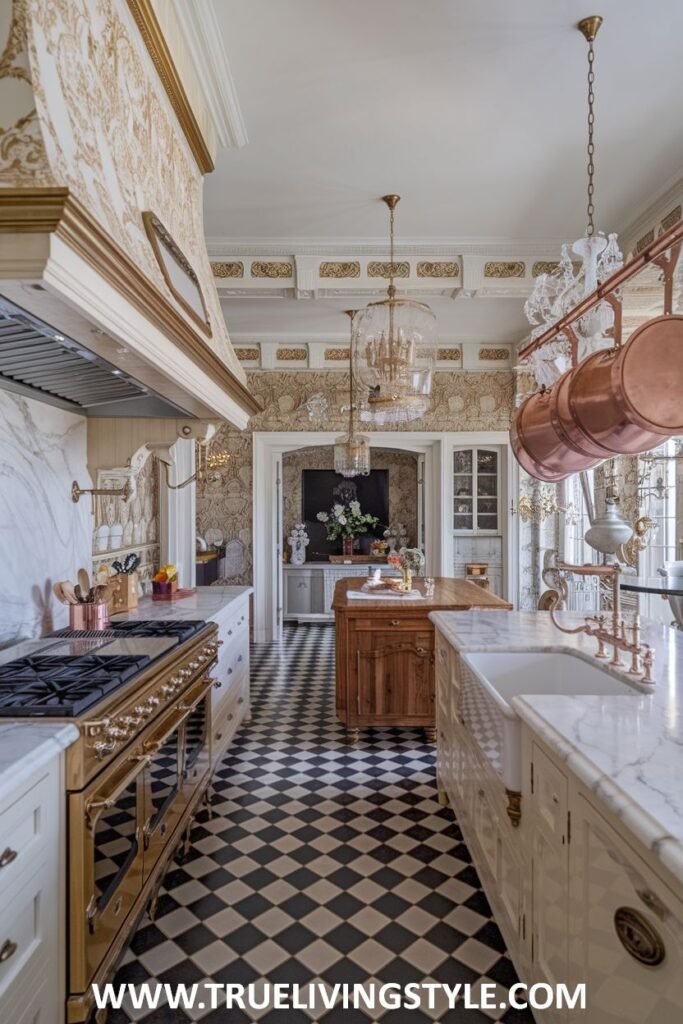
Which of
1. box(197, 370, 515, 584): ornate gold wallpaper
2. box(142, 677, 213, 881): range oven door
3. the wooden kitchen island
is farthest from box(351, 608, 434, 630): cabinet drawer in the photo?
box(197, 370, 515, 584): ornate gold wallpaper

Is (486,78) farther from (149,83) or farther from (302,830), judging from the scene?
(302,830)

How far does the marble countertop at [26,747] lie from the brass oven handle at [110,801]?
227 mm

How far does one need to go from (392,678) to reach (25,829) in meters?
2.93

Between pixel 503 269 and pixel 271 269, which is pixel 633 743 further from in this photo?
pixel 271 269

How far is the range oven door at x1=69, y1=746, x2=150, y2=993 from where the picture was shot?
5.21 ft

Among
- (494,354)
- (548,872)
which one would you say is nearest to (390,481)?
(494,354)

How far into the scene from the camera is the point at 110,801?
172 cm

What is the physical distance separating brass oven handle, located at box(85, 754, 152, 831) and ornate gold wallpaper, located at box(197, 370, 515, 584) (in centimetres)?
534

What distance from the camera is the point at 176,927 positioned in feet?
7.33

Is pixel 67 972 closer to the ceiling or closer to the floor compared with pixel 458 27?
closer to the floor

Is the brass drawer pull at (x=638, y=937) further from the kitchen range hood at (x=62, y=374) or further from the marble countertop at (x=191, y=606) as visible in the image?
the marble countertop at (x=191, y=606)

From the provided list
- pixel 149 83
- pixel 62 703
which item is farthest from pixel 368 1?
pixel 62 703

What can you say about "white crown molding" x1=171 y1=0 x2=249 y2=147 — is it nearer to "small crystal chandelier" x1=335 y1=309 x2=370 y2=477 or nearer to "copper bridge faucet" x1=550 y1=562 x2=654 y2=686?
"copper bridge faucet" x1=550 y1=562 x2=654 y2=686

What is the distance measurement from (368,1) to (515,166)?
4.77 feet
